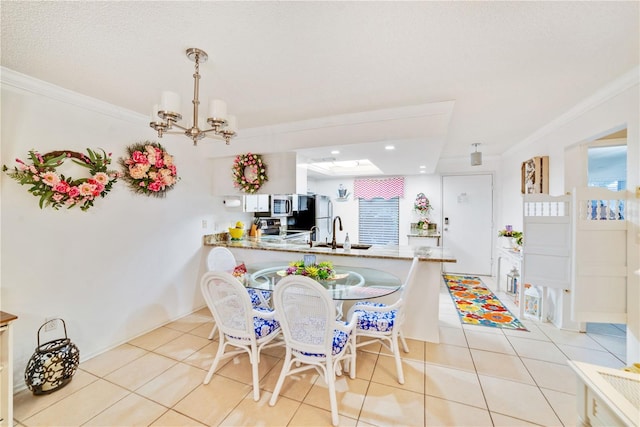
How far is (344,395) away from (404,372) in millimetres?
599

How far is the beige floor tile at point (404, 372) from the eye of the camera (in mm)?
1982

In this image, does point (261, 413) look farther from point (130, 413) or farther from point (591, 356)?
point (591, 356)

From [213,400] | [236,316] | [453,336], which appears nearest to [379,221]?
[453,336]

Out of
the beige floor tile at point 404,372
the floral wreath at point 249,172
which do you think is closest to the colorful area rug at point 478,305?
the beige floor tile at point 404,372

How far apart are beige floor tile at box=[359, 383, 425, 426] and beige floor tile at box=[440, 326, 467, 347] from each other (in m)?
0.98

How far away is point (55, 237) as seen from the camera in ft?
7.11

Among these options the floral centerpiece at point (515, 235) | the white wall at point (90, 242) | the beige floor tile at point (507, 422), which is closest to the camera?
the beige floor tile at point (507, 422)

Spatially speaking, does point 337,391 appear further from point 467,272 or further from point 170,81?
point 467,272

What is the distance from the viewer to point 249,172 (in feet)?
11.1

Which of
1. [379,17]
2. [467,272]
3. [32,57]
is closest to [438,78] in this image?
[379,17]

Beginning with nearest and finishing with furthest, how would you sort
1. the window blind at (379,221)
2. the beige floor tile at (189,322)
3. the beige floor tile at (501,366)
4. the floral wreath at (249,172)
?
the beige floor tile at (501,366) → the beige floor tile at (189,322) → the floral wreath at (249,172) → the window blind at (379,221)

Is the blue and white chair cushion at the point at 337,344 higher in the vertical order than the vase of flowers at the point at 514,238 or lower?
lower

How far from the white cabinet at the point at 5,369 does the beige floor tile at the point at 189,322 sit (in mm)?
1426

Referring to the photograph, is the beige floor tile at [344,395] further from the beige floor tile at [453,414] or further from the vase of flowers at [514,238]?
the vase of flowers at [514,238]
